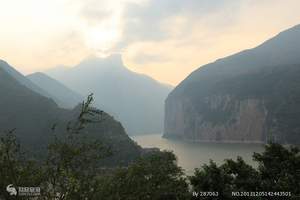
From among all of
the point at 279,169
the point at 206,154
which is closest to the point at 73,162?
the point at 279,169

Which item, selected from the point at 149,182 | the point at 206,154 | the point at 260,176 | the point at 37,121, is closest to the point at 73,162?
the point at 149,182

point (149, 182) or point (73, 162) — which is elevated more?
point (73, 162)

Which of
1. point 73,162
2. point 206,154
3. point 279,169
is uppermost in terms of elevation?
point 73,162

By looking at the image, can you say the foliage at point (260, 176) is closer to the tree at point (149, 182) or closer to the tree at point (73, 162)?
the tree at point (149, 182)

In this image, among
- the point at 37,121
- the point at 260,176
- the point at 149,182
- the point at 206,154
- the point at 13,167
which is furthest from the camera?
the point at 206,154

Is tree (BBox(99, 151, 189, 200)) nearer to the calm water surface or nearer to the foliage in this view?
the foliage

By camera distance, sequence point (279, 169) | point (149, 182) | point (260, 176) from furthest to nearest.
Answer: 1. point (279, 169)
2. point (260, 176)
3. point (149, 182)

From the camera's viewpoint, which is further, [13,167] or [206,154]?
[206,154]

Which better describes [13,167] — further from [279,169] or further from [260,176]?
[279,169]

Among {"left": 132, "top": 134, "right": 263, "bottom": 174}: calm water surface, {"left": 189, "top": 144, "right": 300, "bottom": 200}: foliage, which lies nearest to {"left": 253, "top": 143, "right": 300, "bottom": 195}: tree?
{"left": 189, "top": 144, "right": 300, "bottom": 200}: foliage
